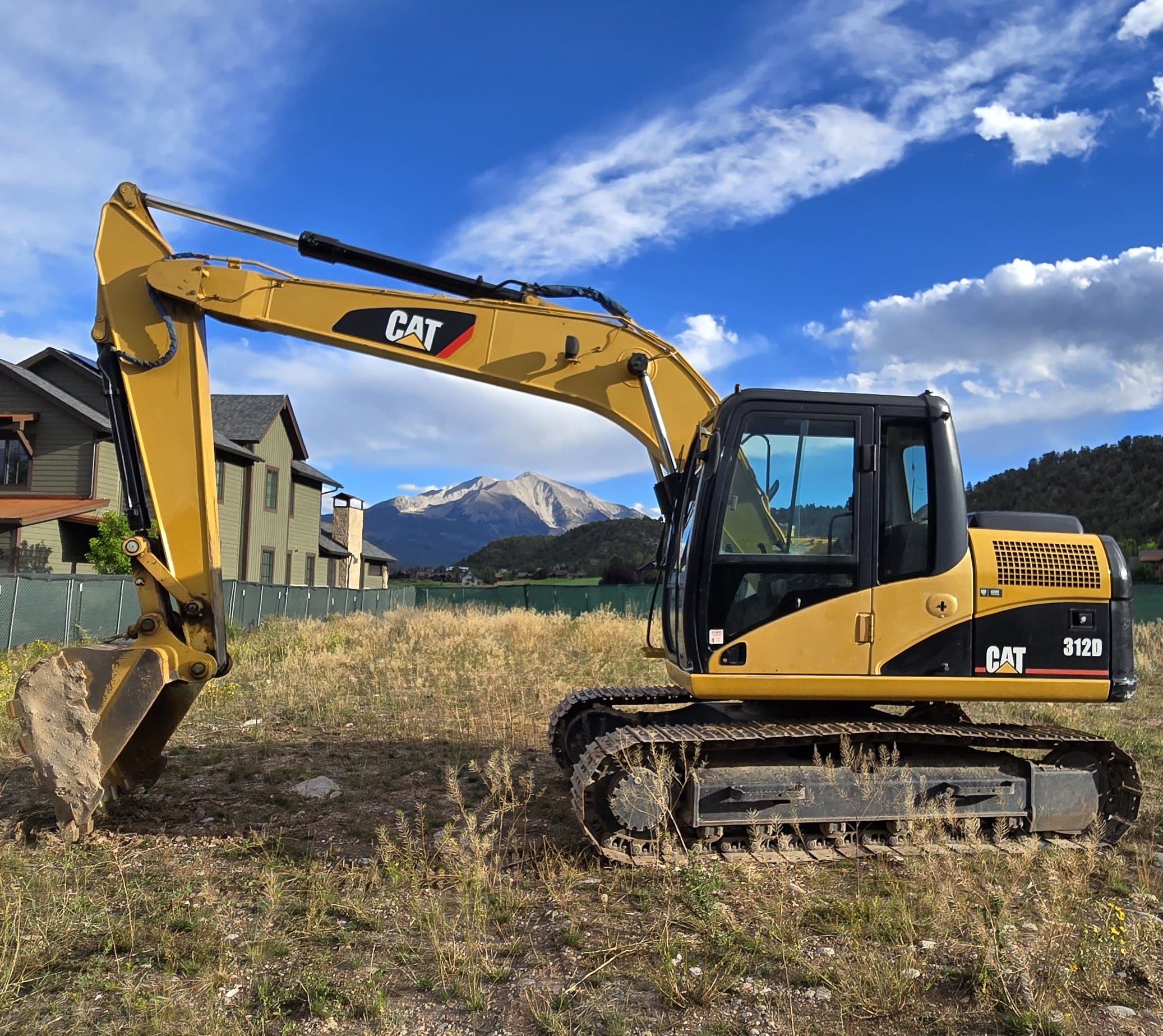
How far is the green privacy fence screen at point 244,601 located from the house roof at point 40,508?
3.84 meters

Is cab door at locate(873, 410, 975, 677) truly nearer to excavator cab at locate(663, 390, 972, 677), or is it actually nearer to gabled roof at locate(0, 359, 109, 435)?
excavator cab at locate(663, 390, 972, 677)

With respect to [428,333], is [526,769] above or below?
below

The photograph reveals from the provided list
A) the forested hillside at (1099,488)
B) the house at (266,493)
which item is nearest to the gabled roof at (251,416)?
the house at (266,493)

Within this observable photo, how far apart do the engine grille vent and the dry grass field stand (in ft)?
5.56

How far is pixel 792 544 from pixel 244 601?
1874 centimetres

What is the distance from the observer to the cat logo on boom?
5.62m

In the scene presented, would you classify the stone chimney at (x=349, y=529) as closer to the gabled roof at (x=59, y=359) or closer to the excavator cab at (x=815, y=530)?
the gabled roof at (x=59, y=359)

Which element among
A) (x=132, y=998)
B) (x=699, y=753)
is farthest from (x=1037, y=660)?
(x=132, y=998)

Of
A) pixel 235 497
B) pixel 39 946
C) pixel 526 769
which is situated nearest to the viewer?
pixel 39 946

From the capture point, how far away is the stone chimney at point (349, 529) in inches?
1708

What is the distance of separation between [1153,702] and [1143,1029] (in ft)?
33.4

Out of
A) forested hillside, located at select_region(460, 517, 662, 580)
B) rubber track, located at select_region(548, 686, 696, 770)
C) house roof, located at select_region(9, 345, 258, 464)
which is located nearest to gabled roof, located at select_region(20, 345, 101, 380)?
house roof, located at select_region(9, 345, 258, 464)

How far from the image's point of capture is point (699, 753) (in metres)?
5.61

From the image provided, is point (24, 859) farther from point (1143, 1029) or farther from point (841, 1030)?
point (1143, 1029)
